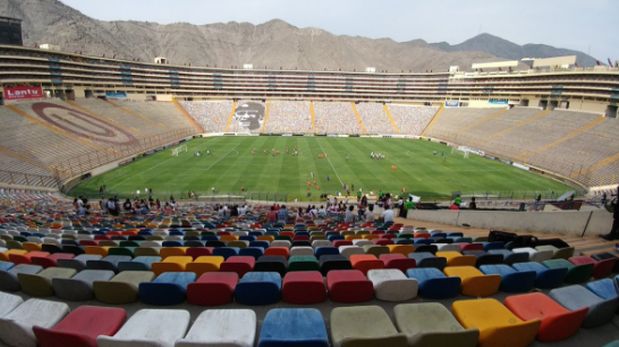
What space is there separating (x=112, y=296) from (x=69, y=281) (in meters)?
0.68

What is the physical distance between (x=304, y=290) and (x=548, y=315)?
3.21 meters

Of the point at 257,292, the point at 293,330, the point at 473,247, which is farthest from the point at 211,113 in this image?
the point at 293,330

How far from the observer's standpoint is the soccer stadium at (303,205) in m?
3.90

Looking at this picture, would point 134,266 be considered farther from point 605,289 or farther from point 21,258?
point 605,289

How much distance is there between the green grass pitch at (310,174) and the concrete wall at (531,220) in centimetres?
1470

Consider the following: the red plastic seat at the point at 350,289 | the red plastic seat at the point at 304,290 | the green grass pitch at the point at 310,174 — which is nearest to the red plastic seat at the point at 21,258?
the red plastic seat at the point at 304,290

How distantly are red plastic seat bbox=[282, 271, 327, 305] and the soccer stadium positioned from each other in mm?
28

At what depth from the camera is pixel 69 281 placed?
4.81 metres

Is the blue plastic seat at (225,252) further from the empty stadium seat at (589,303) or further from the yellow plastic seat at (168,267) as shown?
the empty stadium seat at (589,303)

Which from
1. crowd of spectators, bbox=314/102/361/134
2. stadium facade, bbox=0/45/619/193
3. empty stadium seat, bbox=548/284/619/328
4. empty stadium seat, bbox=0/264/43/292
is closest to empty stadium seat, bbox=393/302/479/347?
empty stadium seat, bbox=548/284/619/328

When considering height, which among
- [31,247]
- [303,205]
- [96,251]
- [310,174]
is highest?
[96,251]

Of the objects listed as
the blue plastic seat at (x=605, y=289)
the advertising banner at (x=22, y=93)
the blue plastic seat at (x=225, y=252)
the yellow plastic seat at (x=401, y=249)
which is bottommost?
the blue plastic seat at (x=225, y=252)

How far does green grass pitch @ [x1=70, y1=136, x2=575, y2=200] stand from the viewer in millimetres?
33719

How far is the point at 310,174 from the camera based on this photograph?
1560 inches
